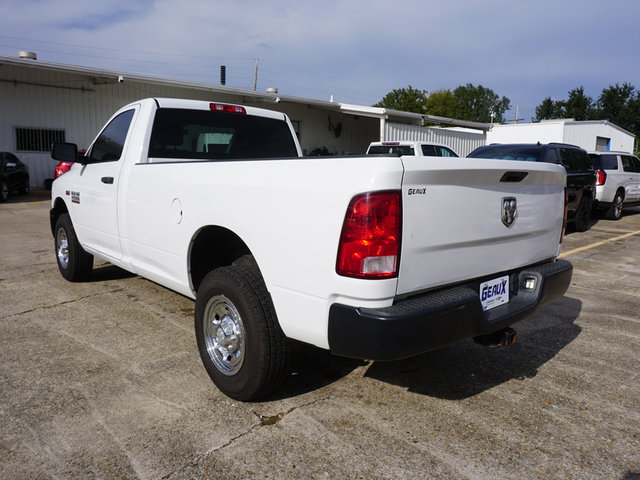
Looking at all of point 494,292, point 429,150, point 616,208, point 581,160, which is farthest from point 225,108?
point 616,208

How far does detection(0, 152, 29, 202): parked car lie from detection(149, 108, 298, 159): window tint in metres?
12.9

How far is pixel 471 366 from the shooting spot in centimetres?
361

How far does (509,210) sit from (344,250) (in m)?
1.15

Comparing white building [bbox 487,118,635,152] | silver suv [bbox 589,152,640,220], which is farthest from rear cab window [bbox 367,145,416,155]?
white building [bbox 487,118,635,152]

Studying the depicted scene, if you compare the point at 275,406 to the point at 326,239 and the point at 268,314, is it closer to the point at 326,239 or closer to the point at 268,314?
the point at 268,314

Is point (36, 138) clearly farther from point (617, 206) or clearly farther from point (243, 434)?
point (617, 206)

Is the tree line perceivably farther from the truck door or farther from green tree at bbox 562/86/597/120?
the truck door

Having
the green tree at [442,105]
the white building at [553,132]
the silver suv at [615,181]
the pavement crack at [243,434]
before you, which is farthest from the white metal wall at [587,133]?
the green tree at [442,105]

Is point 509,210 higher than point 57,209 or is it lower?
higher

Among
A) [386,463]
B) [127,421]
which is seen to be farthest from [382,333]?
[127,421]

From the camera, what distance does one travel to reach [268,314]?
2.71 meters

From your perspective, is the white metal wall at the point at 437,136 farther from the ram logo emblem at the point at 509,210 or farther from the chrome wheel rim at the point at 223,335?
the chrome wheel rim at the point at 223,335

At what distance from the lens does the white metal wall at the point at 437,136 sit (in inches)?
817

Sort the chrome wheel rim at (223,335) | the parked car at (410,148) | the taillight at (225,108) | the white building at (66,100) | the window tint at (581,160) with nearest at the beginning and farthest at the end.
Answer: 1. the chrome wheel rim at (223,335)
2. the taillight at (225,108)
3. the window tint at (581,160)
4. the parked car at (410,148)
5. the white building at (66,100)
